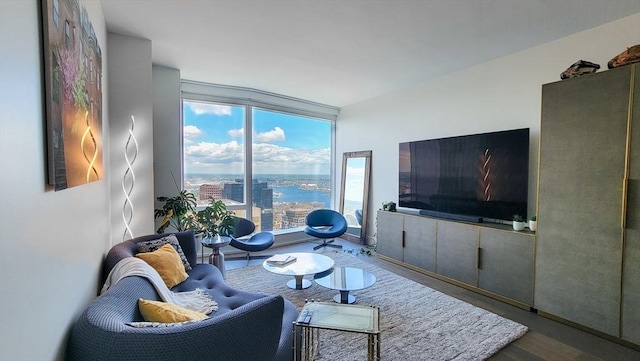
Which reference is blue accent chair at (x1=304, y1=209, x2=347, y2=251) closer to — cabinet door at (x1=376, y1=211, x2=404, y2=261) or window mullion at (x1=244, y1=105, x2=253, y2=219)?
cabinet door at (x1=376, y1=211, x2=404, y2=261)

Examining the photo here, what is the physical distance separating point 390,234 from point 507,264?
5.47 ft

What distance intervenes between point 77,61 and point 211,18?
62.8 inches

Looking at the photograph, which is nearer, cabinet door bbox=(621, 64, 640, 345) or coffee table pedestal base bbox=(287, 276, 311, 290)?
cabinet door bbox=(621, 64, 640, 345)

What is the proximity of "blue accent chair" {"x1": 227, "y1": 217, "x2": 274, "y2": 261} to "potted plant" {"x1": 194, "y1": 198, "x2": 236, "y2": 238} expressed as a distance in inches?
13.2

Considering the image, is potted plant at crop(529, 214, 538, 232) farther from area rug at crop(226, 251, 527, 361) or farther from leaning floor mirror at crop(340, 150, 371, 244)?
leaning floor mirror at crop(340, 150, 371, 244)

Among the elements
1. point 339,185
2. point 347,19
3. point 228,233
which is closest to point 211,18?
point 347,19

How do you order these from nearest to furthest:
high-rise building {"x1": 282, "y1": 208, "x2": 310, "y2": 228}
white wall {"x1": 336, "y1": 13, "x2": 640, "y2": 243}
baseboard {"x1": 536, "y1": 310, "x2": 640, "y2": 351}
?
baseboard {"x1": 536, "y1": 310, "x2": 640, "y2": 351} < white wall {"x1": 336, "y1": 13, "x2": 640, "y2": 243} < high-rise building {"x1": 282, "y1": 208, "x2": 310, "y2": 228}

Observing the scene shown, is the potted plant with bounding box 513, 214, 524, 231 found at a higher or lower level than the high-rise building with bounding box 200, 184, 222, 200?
lower

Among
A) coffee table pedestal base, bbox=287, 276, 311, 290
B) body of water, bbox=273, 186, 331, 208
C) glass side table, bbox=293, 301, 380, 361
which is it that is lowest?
coffee table pedestal base, bbox=287, 276, 311, 290

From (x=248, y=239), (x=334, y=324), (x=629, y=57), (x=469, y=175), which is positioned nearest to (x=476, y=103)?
(x=469, y=175)

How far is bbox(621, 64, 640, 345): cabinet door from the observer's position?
7.04ft

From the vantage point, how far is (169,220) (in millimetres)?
3725

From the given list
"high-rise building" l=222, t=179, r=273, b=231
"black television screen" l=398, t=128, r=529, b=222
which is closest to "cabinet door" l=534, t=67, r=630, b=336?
"black television screen" l=398, t=128, r=529, b=222

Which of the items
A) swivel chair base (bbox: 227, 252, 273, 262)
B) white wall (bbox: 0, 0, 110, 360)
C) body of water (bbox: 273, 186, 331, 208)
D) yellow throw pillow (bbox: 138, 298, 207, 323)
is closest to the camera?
white wall (bbox: 0, 0, 110, 360)
